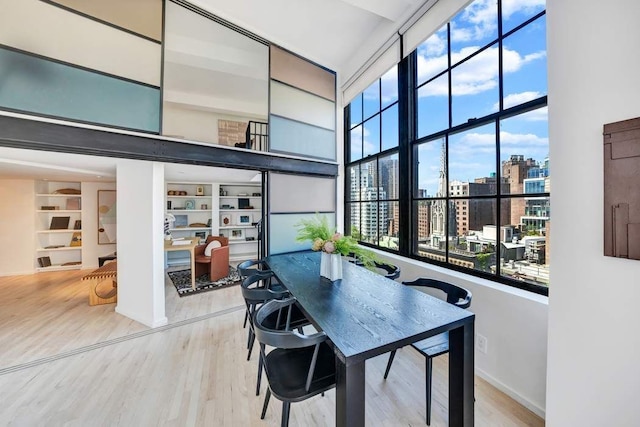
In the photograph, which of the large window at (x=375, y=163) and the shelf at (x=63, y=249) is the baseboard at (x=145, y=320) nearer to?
the large window at (x=375, y=163)

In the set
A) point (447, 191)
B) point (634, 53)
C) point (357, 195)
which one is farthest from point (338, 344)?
point (357, 195)

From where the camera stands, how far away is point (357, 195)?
4.04m

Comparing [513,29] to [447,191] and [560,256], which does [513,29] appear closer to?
[447,191]

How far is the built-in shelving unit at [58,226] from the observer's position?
5.15 metres

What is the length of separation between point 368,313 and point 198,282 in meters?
4.06

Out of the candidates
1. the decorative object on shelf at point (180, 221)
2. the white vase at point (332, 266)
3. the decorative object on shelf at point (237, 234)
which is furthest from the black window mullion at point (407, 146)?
the decorative object on shelf at point (180, 221)

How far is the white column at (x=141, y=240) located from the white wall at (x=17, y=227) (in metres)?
3.72

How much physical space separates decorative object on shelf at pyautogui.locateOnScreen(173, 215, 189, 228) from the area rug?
57.1 inches

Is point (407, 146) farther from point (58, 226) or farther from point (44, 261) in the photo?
point (44, 261)

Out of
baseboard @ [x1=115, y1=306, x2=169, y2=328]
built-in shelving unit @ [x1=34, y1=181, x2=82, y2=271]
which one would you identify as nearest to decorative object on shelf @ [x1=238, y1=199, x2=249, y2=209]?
built-in shelving unit @ [x1=34, y1=181, x2=82, y2=271]

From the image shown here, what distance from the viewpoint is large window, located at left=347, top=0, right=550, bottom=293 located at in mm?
1781

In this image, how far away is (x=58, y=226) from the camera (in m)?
5.32

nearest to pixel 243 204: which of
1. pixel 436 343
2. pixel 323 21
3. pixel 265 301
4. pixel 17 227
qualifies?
pixel 17 227

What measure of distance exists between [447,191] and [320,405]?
2171 millimetres
